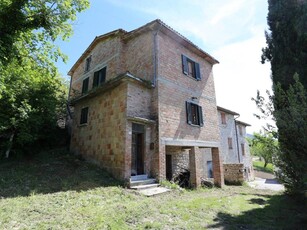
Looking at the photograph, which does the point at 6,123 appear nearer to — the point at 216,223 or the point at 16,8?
the point at 16,8

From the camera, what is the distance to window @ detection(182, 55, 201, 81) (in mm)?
12234

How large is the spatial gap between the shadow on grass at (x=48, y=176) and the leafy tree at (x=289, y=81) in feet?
20.5

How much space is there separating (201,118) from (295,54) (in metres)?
5.85

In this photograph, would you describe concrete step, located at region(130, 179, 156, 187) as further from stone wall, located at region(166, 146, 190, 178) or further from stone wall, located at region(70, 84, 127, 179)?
stone wall, located at region(166, 146, 190, 178)

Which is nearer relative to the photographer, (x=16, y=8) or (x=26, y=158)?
(x=16, y=8)

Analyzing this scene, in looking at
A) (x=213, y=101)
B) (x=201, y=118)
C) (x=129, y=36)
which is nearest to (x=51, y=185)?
(x=201, y=118)

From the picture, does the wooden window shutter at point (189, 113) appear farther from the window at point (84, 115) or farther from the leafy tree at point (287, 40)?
the window at point (84, 115)

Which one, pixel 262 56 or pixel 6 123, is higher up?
pixel 262 56

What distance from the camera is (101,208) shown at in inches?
213

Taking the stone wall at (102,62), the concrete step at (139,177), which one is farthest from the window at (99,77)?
the concrete step at (139,177)

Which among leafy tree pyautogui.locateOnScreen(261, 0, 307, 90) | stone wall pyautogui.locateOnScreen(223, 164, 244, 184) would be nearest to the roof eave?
leafy tree pyautogui.locateOnScreen(261, 0, 307, 90)

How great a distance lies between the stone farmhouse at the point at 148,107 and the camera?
913 cm

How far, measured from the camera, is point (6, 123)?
9.60 meters

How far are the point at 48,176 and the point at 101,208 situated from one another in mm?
3808
